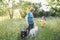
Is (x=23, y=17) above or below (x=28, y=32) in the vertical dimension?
above

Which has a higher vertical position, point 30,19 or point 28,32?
point 30,19

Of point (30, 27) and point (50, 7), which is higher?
point (50, 7)

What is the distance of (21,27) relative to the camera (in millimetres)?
2344

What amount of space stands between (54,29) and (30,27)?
0.29m

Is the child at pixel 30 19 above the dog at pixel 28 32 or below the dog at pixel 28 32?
above

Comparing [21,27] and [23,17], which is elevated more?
[23,17]

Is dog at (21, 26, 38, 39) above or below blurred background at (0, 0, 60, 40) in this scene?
below

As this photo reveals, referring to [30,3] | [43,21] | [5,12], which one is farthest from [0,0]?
[43,21]

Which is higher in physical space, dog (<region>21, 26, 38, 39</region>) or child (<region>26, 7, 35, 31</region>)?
child (<region>26, 7, 35, 31</region>)

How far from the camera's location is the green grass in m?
2.32

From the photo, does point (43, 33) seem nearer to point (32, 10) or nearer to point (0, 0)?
point (32, 10)

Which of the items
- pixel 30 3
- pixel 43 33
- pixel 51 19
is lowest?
pixel 43 33

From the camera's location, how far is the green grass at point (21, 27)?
232cm

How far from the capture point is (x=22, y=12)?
2.36m
